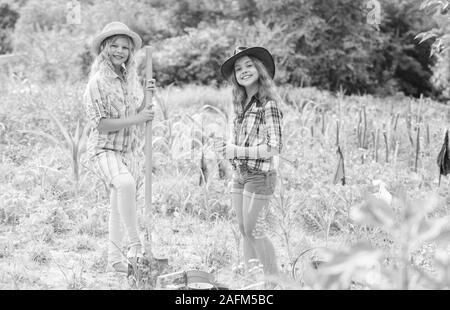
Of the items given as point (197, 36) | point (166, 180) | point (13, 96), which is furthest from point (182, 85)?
point (166, 180)

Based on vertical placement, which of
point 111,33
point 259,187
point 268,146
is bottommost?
point 259,187

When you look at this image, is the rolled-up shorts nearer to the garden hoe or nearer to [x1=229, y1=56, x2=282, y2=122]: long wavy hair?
[x1=229, y1=56, x2=282, y2=122]: long wavy hair

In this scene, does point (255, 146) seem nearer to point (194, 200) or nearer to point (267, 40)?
point (194, 200)

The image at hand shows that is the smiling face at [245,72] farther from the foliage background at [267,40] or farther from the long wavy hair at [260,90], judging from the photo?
the foliage background at [267,40]

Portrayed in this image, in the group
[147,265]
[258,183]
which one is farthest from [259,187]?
[147,265]

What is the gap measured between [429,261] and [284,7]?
8.65 metres

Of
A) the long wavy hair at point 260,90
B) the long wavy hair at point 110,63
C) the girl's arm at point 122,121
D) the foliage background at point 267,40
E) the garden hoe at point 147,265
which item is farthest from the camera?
the foliage background at point 267,40

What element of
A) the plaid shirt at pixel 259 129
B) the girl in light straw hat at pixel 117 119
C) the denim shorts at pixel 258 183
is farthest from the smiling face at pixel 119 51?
the denim shorts at pixel 258 183

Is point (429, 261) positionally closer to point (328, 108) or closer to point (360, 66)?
point (328, 108)

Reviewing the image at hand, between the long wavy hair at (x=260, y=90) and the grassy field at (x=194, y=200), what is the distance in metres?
0.42

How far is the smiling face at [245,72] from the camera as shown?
299 cm

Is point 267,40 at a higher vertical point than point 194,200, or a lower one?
higher

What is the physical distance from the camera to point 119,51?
320 centimetres

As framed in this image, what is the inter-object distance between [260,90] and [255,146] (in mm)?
291
